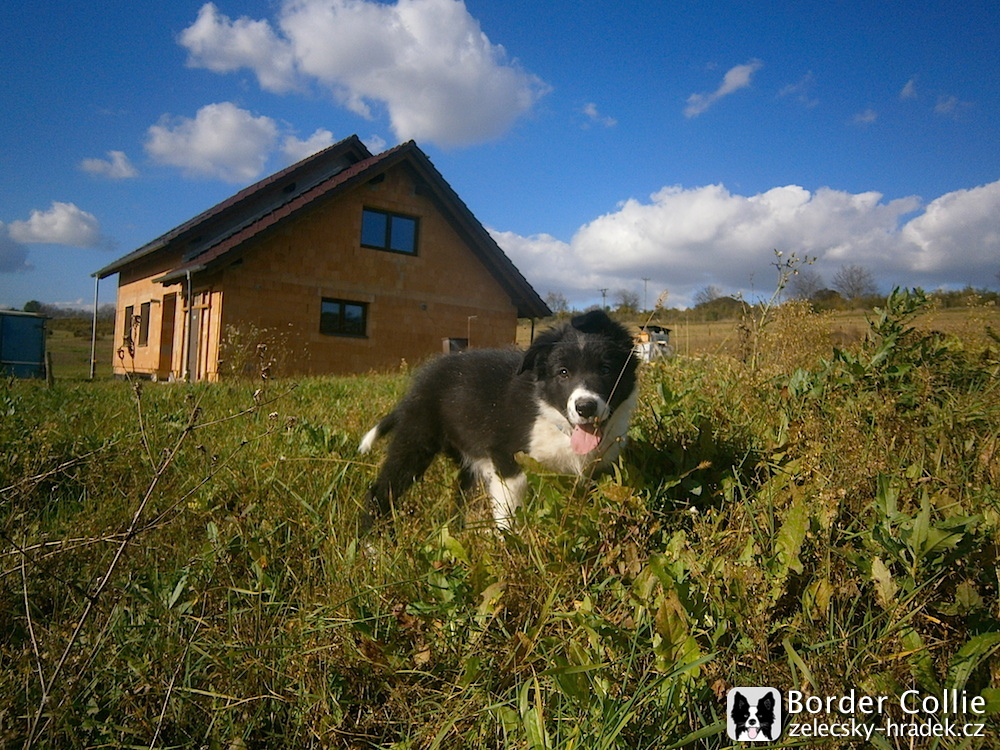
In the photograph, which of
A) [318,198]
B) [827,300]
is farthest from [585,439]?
[318,198]

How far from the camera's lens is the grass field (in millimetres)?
1631

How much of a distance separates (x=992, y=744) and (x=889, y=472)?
3.42 ft

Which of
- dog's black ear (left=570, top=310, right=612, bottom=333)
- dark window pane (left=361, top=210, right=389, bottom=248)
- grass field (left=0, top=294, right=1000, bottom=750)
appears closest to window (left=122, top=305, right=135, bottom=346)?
dark window pane (left=361, top=210, right=389, bottom=248)

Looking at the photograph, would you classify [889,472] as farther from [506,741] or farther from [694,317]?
[694,317]

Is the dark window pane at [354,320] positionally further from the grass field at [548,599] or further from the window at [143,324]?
the grass field at [548,599]

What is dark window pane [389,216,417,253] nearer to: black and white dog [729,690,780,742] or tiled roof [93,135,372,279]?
tiled roof [93,135,372,279]

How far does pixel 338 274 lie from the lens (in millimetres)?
17422

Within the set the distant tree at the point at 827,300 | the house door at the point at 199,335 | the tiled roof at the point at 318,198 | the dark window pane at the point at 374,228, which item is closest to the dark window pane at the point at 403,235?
the dark window pane at the point at 374,228

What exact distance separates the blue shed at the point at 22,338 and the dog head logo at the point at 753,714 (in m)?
23.2

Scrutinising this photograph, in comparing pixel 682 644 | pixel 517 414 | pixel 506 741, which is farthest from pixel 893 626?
pixel 517 414

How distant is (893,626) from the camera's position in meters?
1.70

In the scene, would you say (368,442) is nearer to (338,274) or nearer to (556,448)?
(556,448)

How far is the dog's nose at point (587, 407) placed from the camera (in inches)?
119

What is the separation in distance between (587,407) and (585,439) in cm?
20
